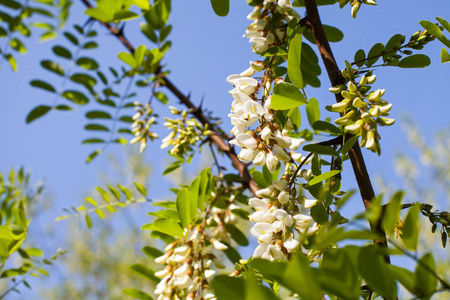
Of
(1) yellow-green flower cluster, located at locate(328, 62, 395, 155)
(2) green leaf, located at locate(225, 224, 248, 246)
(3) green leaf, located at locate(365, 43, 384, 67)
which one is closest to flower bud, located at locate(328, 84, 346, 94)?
(1) yellow-green flower cluster, located at locate(328, 62, 395, 155)

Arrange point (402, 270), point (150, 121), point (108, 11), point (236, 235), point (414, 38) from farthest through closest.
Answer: point (150, 121) → point (236, 235) → point (108, 11) → point (414, 38) → point (402, 270)

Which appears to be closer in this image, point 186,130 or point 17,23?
point 186,130

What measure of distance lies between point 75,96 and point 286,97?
1.02 m

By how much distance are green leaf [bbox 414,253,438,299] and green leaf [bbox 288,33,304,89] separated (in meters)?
0.32

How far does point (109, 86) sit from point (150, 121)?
9.5 inches

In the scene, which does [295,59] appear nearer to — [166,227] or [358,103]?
[358,103]

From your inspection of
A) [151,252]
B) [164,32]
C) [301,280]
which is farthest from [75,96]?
[301,280]

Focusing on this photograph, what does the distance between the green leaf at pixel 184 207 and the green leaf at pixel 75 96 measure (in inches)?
31.7

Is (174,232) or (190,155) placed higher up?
(190,155)

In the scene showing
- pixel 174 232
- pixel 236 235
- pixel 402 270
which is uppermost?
pixel 236 235

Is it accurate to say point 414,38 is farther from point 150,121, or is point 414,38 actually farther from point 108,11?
point 150,121

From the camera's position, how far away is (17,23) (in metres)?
1.38

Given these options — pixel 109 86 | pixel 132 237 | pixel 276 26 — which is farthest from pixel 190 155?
pixel 132 237

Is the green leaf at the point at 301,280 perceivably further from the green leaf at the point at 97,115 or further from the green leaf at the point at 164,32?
the green leaf at the point at 97,115
